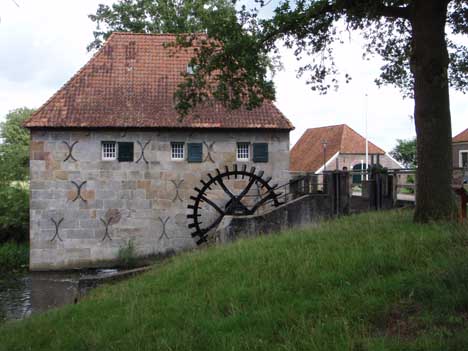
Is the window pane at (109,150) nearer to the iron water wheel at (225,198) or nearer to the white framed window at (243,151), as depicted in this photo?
the iron water wheel at (225,198)

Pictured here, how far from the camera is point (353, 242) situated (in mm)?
6980

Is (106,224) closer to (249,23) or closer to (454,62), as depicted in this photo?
(249,23)

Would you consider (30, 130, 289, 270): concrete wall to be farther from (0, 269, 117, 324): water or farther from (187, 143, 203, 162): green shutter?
(0, 269, 117, 324): water

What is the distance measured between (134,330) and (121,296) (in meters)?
1.85

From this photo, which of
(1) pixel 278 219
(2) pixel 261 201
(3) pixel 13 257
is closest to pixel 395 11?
(1) pixel 278 219

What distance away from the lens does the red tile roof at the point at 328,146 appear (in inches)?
1569

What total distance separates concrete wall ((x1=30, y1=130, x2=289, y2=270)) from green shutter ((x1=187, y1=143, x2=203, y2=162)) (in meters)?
0.14

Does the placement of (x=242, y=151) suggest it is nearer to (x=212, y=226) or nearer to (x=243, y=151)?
(x=243, y=151)

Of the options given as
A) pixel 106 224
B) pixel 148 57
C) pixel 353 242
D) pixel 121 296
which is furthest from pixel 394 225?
pixel 148 57

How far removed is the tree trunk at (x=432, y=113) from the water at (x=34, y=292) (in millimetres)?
7277

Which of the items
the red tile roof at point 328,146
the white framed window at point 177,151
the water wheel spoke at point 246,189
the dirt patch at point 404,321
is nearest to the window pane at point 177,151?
the white framed window at point 177,151

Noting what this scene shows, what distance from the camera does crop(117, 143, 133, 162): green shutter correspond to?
1855 cm

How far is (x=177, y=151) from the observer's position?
18.9 metres

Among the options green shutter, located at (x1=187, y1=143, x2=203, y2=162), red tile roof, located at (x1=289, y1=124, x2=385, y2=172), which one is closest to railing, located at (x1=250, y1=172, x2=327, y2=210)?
green shutter, located at (x1=187, y1=143, x2=203, y2=162)
